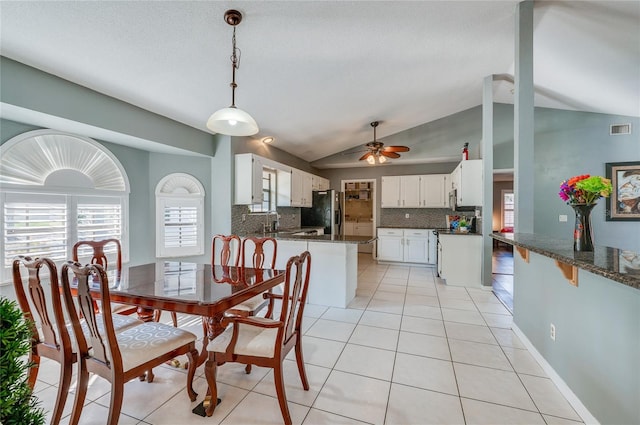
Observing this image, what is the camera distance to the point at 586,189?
1.64 metres

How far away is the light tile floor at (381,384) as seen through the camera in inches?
63.1

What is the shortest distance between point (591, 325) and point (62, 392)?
2997mm

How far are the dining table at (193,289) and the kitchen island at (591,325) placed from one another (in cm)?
187

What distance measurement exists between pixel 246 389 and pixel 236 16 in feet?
8.95

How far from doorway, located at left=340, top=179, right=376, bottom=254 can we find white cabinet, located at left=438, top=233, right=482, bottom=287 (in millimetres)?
2833

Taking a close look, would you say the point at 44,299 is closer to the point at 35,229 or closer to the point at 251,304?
the point at 251,304

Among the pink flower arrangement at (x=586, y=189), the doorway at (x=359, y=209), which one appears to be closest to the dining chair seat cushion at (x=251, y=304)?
the pink flower arrangement at (x=586, y=189)

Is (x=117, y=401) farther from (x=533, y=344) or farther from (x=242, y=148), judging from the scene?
(x=242, y=148)

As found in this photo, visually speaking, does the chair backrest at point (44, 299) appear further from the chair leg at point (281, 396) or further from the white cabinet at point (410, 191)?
the white cabinet at point (410, 191)

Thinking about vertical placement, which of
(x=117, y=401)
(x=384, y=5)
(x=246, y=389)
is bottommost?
(x=246, y=389)

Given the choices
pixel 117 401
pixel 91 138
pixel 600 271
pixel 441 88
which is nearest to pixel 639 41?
pixel 441 88

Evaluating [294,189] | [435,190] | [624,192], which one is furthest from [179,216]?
[624,192]

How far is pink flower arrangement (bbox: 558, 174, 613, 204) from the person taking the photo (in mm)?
1602

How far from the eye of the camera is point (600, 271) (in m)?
1.19
